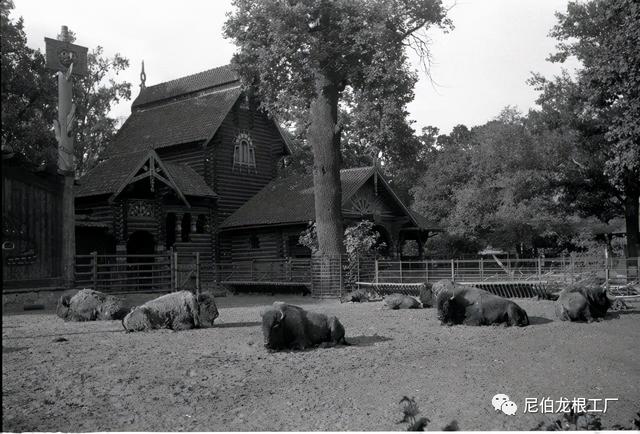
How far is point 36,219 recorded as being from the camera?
499 inches

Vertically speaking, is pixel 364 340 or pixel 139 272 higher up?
pixel 139 272

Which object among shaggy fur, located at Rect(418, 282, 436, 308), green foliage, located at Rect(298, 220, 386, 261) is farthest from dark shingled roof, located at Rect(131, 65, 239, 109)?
shaggy fur, located at Rect(418, 282, 436, 308)

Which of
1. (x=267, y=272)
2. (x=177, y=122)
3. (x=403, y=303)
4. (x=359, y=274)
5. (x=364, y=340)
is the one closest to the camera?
(x=364, y=340)

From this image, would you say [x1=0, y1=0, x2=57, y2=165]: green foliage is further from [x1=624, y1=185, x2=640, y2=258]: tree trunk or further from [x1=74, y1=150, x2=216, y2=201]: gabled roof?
[x1=624, y1=185, x2=640, y2=258]: tree trunk

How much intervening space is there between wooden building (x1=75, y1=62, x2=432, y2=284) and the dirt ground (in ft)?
46.7

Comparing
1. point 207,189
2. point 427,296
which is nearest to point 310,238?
point 207,189

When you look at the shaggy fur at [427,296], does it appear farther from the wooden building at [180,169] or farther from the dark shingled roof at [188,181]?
the dark shingled roof at [188,181]

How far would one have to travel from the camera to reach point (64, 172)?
49.5ft

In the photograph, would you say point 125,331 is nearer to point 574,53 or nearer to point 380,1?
point 380,1

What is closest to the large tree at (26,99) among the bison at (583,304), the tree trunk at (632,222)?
the bison at (583,304)

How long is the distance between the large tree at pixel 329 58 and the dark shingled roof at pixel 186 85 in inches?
349

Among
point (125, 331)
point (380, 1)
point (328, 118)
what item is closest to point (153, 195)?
point (328, 118)

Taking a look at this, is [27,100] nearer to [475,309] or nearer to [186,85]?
[186,85]

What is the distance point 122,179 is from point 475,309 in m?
17.1
